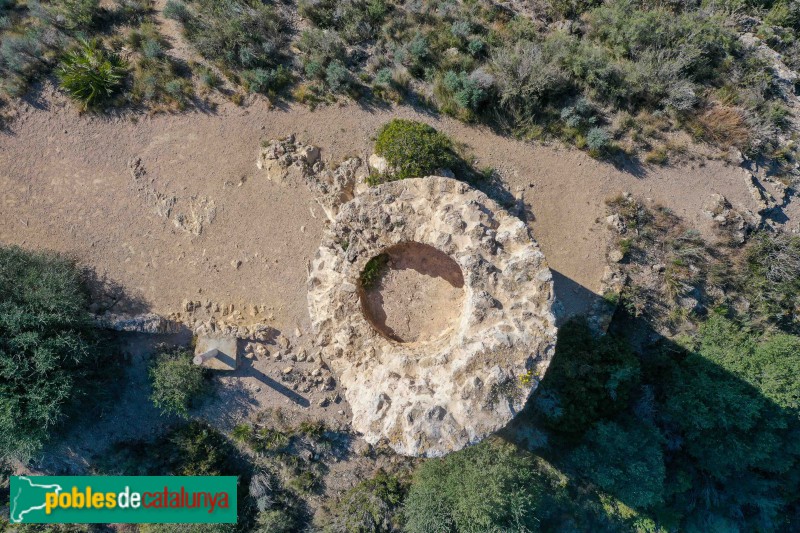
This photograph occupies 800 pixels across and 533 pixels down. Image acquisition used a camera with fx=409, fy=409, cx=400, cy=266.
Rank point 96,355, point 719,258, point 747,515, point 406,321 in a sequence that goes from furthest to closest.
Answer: point 747,515 → point 719,258 → point 96,355 → point 406,321

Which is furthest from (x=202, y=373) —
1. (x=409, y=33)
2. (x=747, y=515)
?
(x=747, y=515)

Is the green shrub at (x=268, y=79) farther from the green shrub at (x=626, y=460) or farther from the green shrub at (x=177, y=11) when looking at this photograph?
the green shrub at (x=626, y=460)

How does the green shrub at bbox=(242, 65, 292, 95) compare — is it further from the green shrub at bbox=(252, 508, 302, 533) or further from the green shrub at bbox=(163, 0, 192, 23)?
the green shrub at bbox=(252, 508, 302, 533)

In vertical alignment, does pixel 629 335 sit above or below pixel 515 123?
below

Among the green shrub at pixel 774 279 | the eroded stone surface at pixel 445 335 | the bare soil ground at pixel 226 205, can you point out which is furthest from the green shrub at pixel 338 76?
the green shrub at pixel 774 279

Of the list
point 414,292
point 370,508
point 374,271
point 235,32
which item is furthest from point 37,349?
point 235,32

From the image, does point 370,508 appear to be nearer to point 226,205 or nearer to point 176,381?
point 176,381

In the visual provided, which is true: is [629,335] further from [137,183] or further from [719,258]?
[137,183]
